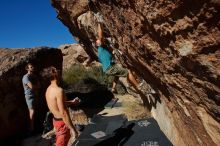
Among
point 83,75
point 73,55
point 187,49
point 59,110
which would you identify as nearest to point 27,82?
point 59,110

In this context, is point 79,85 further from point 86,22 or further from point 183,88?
point 183,88

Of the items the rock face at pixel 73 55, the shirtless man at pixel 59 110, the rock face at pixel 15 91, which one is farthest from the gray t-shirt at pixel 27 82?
the rock face at pixel 73 55

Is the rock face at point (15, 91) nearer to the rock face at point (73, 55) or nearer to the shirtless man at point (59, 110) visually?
the shirtless man at point (59, 110)

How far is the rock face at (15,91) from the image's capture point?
9.36m

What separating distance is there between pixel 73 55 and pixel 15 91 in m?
12.0

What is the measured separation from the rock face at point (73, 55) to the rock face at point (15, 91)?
30.8ft

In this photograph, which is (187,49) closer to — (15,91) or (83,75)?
(15,91)

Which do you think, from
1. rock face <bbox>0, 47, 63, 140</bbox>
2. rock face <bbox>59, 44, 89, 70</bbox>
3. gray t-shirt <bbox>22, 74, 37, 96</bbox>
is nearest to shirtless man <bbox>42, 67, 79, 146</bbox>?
gray t-shirt <bbox>22, 74, 37, 96</bbox>

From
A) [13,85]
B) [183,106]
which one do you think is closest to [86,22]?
[13,85]

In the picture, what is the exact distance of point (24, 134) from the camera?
386 inches

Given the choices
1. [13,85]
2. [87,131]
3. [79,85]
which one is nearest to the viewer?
[87,131]

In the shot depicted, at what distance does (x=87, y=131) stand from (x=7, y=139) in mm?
3501

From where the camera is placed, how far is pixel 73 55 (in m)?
21.7

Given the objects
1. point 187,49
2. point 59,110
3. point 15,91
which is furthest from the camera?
point 15,91
